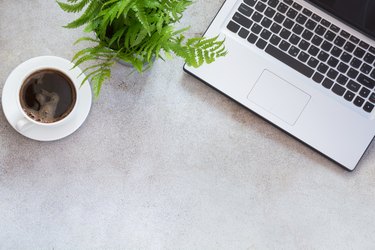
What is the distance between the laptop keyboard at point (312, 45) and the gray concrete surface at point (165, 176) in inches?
3.4

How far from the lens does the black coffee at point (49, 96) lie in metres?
0.94

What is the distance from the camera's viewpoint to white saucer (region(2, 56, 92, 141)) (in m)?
0.94

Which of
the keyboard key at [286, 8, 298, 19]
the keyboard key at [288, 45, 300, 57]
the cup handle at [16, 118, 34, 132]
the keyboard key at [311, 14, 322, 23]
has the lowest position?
the cup handle at [16, 118, 34, 132]

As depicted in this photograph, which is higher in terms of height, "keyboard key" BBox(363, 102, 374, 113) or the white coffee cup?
"keyboard key" BBox(363, 102, 374, 113)

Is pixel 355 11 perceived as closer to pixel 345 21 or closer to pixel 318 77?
pixel 345 21

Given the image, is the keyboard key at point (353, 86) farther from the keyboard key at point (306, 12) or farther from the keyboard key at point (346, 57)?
the keyboard key at point (306, 12)

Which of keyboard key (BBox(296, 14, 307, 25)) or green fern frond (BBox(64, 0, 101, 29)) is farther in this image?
keyboard key (BBox(296, 14, 307, 25))

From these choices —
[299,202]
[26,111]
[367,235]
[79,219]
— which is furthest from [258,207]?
[26,111]

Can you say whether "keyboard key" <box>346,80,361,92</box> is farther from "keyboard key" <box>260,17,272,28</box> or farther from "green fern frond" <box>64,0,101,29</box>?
"green fern frond" <box>64,0,101,29</box>

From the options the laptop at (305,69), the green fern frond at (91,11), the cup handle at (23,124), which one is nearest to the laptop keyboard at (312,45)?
the laptop at (305,69)

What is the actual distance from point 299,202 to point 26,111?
499mm

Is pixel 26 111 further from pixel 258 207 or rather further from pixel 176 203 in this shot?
pixel 258 207

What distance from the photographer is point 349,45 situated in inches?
38.5

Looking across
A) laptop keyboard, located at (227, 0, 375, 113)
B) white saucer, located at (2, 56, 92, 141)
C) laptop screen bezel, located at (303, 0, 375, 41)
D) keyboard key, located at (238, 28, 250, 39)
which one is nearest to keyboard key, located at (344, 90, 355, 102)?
laptop keyboard, located at (227, 0, 375, 113)
